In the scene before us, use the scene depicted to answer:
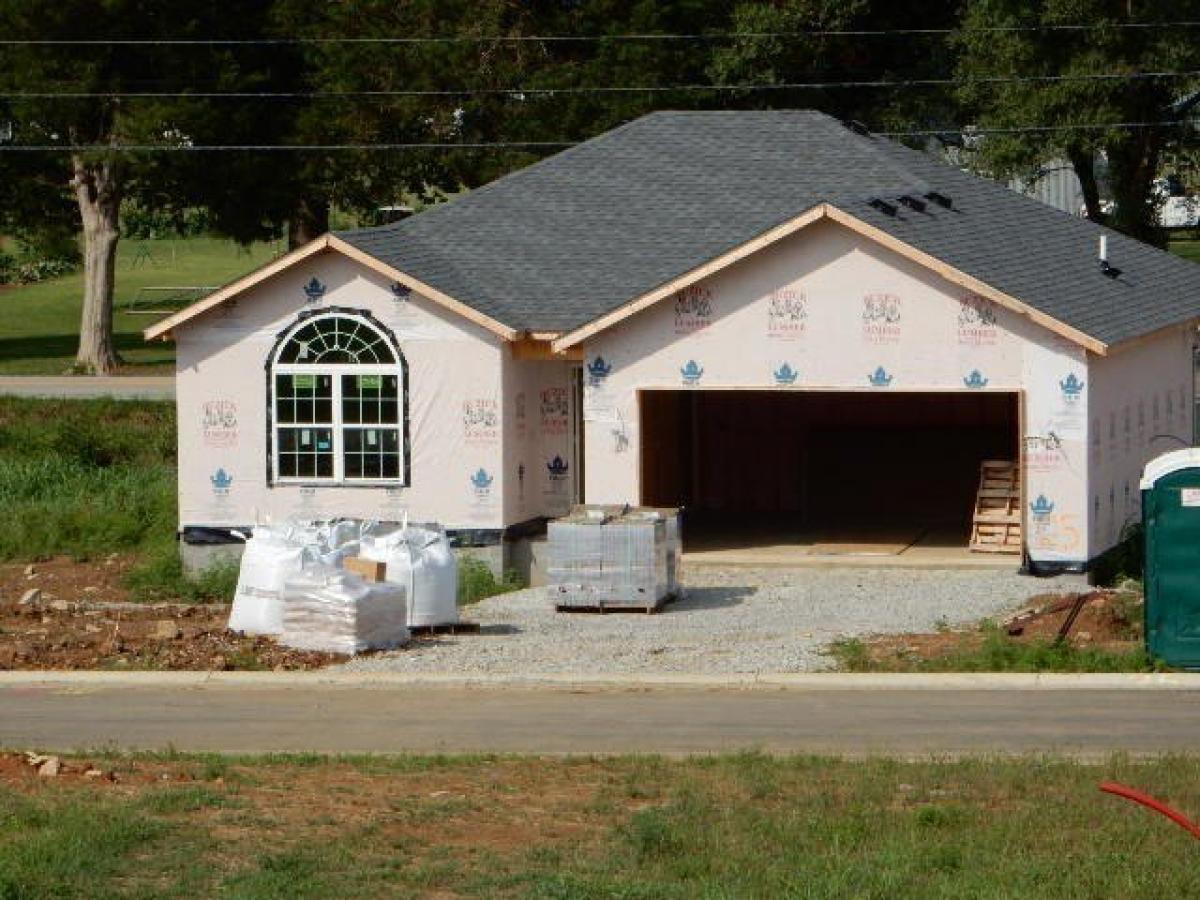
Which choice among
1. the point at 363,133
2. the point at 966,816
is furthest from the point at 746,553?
the point at 363,133

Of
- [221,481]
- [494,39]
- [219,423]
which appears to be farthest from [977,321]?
[494,39]

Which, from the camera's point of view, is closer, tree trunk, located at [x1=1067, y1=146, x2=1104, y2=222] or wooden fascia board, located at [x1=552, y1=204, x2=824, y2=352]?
wooden fascia board, located at [x1=552, y1=204, x2=824, y2=352]

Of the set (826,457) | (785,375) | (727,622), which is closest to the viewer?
(727,622)

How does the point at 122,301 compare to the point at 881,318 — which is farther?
the point at 122,301

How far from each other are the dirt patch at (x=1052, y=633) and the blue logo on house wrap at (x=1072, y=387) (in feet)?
12.8

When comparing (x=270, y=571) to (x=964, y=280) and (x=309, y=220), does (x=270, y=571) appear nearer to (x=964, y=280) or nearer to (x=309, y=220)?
(x=964, y=280)

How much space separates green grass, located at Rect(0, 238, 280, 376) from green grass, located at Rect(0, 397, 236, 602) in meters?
14.2

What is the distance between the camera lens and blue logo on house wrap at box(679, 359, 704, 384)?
32656mm

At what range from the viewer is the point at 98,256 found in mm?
65750

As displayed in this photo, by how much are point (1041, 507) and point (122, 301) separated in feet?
193

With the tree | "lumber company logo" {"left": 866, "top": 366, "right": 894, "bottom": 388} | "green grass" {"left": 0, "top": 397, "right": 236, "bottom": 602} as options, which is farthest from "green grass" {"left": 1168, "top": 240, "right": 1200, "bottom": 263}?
"lumber company logo" {"left": 866, "top": 366, "right": 894, "bottom": 388}

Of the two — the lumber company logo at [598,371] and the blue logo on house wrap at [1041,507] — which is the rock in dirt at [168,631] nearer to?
the lumber company logo at [598,371]

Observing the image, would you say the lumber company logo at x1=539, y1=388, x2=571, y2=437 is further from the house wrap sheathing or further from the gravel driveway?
the gravel driveway

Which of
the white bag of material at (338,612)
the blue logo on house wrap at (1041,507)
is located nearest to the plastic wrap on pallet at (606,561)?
the white bag of material at (338,612)
